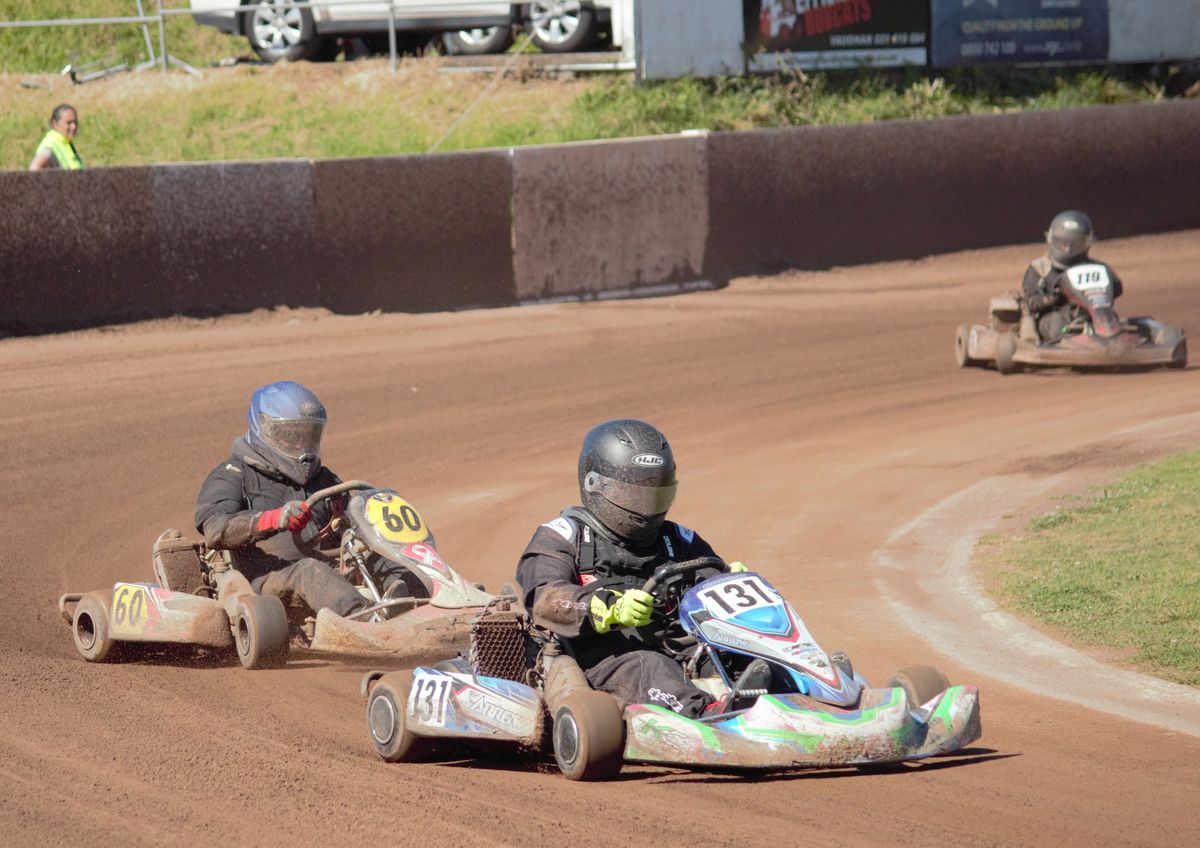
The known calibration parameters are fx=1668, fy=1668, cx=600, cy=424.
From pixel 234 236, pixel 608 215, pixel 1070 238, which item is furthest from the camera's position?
pixel 608 215

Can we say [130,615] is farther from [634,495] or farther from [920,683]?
[920,683]

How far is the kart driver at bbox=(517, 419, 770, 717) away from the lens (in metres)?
5.19

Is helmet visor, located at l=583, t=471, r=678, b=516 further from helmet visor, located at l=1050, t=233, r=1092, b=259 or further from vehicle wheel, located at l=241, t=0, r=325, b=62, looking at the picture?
vehicle wheel, located at l=241, t=0, r=325, b=62

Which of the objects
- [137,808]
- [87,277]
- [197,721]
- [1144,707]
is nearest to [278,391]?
[197,721]

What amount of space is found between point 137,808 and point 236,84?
15594 mm

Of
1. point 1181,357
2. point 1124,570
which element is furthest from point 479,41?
point 1124,570

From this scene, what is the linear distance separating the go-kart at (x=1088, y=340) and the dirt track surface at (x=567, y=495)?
0.20 meters

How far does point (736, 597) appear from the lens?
16.7ft

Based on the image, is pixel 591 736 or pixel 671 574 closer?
pixel 591 736

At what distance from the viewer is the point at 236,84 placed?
1912 centimetres

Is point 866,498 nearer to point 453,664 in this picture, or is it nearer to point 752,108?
point 453,664

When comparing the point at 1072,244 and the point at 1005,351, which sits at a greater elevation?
the point at 1072,244

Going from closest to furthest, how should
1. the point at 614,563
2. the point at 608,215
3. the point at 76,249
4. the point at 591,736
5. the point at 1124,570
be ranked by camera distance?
the point at 591,736 < the point at 614,563 < the point at 1124,570 < the point at 76,249 < the point at 608,215

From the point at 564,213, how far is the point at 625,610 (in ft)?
34.1
